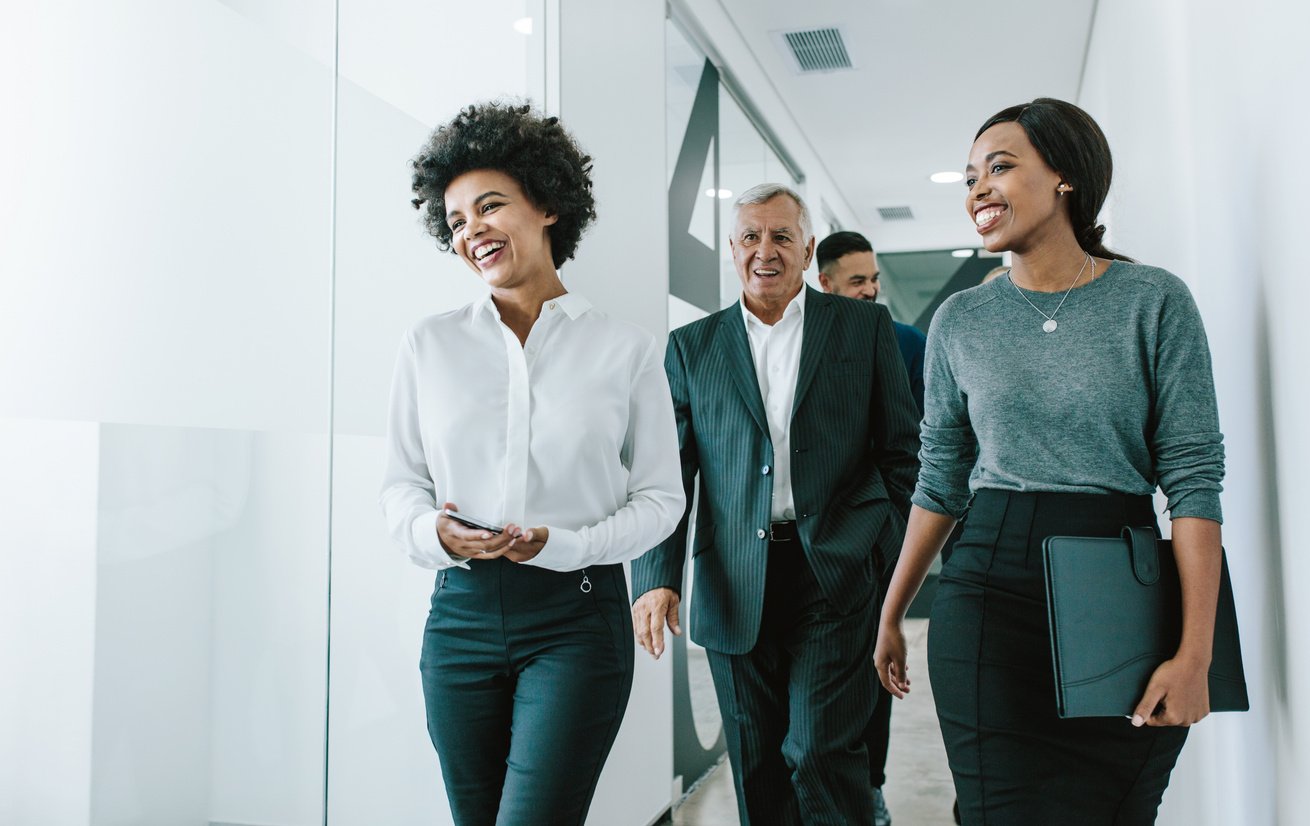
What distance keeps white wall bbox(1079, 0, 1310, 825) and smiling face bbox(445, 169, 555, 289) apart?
3.65 ft

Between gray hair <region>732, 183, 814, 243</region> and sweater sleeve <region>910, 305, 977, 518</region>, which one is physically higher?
gray hair <region>732, 183, 814, 243</region>

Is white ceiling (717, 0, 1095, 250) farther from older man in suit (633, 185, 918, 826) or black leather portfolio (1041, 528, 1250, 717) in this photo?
black leather portfolio (1041, 528, 1250, 717)

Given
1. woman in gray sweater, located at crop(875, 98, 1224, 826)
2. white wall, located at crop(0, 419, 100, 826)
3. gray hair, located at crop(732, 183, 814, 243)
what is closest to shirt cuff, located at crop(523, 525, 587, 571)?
woman in gray sweater, located at crop(875, 98, 1224, 826)

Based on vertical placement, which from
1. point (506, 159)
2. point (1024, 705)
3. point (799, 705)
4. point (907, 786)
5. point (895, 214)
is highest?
point (895, 214)

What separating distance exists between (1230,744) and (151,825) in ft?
6.21

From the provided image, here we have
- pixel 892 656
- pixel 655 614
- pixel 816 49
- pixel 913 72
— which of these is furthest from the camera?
pixel 913 72

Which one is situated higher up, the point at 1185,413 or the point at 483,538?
the point at 1185,413

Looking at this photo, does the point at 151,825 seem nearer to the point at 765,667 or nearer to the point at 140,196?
the point at 140,196

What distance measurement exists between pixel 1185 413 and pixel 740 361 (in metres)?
1.06

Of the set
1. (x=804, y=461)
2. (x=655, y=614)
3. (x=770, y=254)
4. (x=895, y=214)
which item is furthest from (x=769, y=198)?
(x=895, y=214)

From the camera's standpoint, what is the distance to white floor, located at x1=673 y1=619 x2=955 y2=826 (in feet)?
11.3

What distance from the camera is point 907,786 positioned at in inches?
149

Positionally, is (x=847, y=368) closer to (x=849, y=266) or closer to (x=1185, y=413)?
(x=1185, y=413)

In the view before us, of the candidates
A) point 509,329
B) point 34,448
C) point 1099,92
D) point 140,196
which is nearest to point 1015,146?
point 509,329
